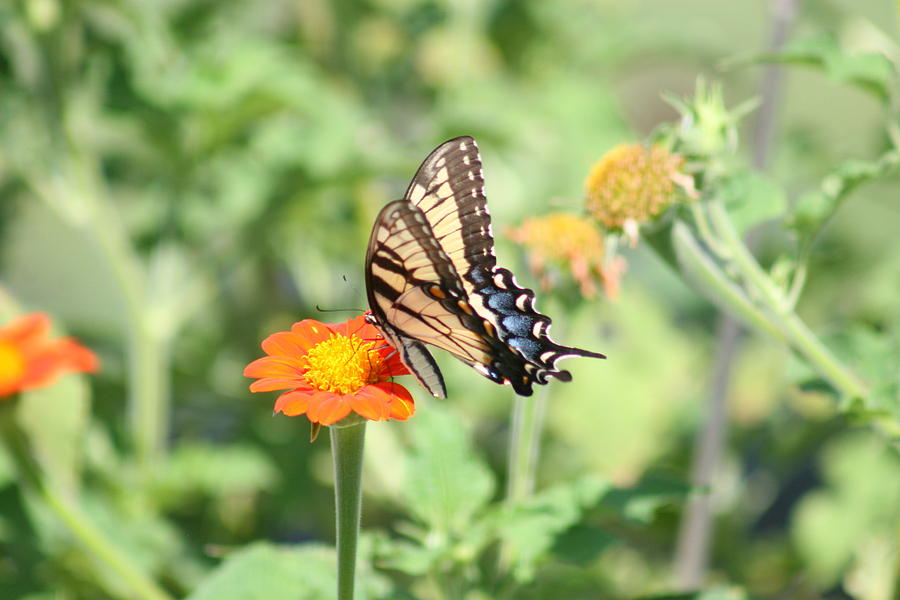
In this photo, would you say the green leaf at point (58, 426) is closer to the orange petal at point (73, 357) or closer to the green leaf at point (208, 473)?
the orange petal at point (73, 357)

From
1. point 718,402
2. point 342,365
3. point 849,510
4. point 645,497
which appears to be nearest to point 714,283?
point 645,497

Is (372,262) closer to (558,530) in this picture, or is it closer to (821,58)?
(558,530)

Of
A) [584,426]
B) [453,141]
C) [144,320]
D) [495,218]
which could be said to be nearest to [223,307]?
[144,320]

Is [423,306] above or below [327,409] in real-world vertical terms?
above

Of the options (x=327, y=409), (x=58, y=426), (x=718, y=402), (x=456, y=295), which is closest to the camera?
(x=327, y=409)

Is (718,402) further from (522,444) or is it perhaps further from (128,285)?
(128,285)

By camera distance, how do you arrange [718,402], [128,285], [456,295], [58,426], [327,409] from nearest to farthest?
[327,409] → [456,295] → [58,426] → [718,402] → [128,285]
